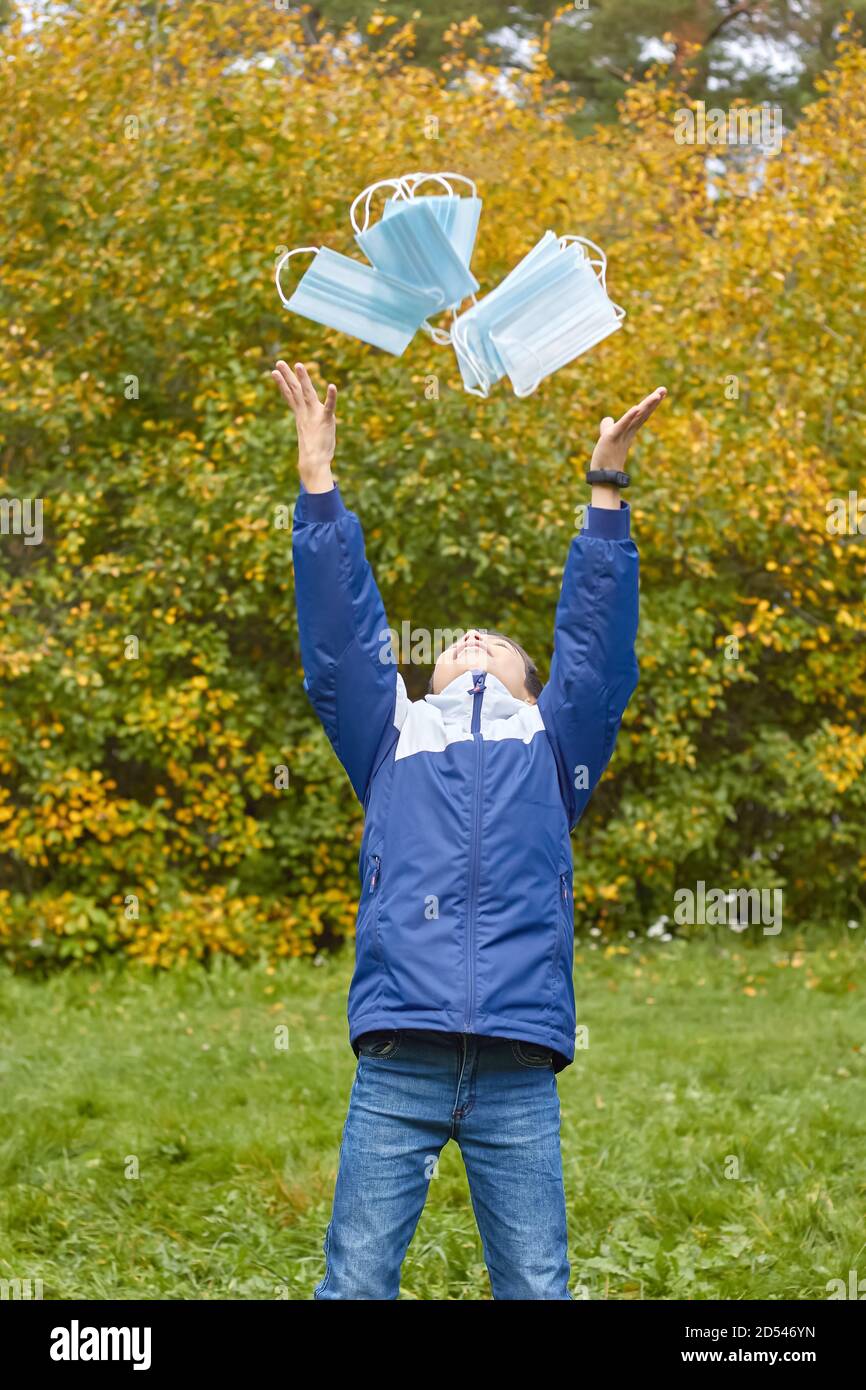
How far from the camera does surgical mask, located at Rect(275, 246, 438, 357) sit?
306cm

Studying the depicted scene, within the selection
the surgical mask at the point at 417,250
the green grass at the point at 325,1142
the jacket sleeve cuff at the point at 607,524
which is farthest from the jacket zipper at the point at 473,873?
the green grass at the point at 325,1142

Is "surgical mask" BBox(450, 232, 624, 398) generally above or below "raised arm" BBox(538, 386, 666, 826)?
above

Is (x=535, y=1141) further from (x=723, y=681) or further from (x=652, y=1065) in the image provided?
(x=723, y=681)

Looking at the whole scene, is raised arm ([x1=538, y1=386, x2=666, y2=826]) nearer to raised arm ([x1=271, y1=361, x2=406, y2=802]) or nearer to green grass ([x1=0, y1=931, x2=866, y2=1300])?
raised arm ([x1=271, y1=361, x2=406, y2=802])

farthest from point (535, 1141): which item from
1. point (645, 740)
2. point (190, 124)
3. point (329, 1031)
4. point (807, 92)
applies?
point (807, 92)

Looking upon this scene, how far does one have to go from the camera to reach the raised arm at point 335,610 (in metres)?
2.59

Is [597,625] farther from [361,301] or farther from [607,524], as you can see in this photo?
[361,301]

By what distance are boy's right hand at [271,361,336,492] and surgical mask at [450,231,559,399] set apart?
534 mm

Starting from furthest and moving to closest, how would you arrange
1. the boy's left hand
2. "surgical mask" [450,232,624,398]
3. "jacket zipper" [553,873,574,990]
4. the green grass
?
1. the green grass
2. "surgical mask" [450,232,624,398]
3. the boy's left hand
4. "jacket zipper" [553,873,574,990]

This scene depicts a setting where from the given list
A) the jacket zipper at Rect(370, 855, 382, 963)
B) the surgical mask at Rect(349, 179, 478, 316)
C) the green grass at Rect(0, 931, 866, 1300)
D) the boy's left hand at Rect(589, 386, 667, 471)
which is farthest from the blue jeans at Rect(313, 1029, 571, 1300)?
the surgical mask at Rect(349, 179, 478, 316)

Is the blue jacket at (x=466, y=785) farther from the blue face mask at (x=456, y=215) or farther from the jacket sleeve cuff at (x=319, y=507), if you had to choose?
the blue face mask at (x=456, y=215)

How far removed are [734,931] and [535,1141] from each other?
5.67 m

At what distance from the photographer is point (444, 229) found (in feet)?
10.1

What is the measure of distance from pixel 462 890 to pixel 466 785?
0.60ft
